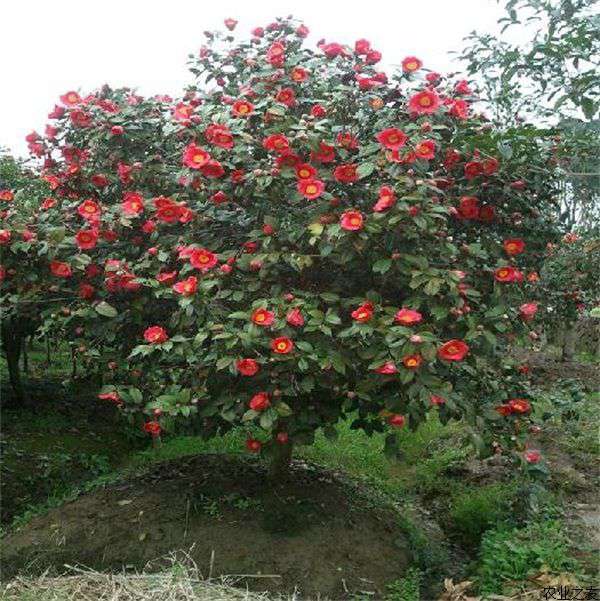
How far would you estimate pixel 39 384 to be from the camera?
6.09 meters

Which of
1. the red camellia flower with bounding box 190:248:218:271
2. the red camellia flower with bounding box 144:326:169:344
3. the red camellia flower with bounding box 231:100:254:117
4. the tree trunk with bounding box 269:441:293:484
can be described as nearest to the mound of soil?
the tree trunk with bounding box 269:441:293:484

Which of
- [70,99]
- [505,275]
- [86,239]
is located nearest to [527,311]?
[505,275]

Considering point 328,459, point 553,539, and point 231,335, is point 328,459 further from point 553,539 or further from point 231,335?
point 231,335

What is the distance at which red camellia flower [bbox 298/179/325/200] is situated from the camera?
2449mm

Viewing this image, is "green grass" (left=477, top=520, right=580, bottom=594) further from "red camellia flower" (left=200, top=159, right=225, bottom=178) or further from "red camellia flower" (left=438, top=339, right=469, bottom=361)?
"red camellia flower" (left=200, top=159, right=225, bottom=178)

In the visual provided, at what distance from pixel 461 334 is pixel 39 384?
467 centimetres

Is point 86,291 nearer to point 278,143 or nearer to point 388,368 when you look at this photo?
point 278,143

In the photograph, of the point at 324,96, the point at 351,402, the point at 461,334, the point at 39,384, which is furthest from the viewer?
the point at 39,384

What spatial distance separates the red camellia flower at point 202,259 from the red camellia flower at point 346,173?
21.5 inches

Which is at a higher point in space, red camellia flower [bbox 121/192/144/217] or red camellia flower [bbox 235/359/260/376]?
red camellia flower [bbox 121/192/144/217]

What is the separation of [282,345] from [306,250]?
56cm

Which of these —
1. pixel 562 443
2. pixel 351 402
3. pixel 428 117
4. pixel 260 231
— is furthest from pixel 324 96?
pixel 562 443

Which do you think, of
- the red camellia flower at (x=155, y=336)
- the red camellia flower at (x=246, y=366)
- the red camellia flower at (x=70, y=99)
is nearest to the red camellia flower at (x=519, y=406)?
the red camellia flower at (x=246, y=366)

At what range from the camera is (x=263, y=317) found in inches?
90.5
